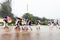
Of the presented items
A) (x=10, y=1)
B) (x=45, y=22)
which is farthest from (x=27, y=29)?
(x=10, y=1)

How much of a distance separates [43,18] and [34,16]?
169 centimetres

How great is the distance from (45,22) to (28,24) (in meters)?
15.4

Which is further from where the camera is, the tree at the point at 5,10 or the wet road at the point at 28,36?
the tree at the point at 5,10

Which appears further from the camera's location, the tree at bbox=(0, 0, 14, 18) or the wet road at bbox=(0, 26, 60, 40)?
the tree at bbox=(0, 0, 14, 18)

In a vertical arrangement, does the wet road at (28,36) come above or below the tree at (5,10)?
below

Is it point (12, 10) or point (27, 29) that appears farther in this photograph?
point (12, 10)

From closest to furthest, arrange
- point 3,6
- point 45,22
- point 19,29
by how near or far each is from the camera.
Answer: point 19,29 → point 45,22 → point 3,6

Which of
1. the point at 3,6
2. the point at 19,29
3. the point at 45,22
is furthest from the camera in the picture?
the point at 3,6

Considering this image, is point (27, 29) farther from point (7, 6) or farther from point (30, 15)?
point (7, 6)

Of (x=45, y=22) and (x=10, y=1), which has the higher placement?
(x=10, y=1)

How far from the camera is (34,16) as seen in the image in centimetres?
3709

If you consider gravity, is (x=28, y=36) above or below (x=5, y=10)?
below

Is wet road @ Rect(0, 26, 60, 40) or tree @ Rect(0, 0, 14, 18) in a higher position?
tree @ Rect(0, 0, 14, 18)

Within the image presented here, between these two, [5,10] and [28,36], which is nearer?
[28,36]
